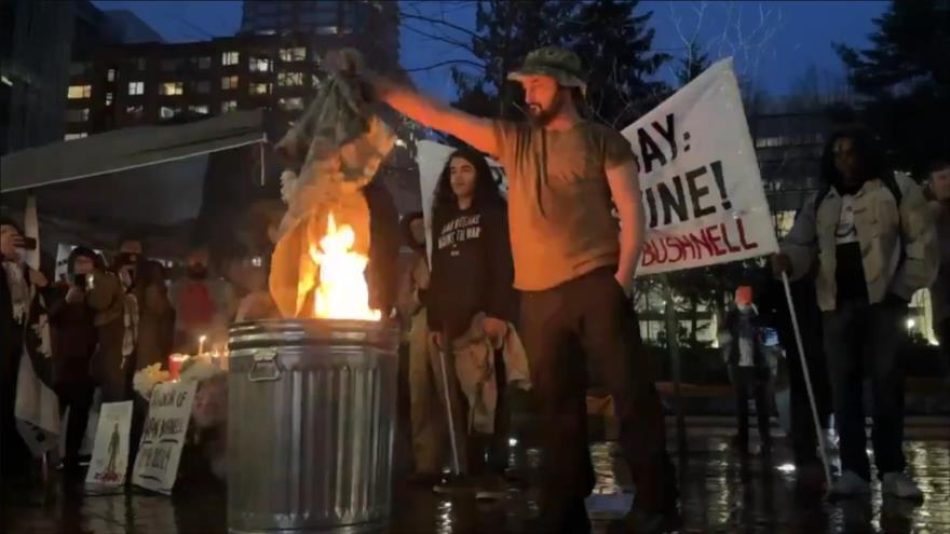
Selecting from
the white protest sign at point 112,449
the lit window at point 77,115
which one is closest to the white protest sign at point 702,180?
the white protest sign at point 112,449

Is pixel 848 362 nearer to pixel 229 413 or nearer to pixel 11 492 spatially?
pixel 229 413

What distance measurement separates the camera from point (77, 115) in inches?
699

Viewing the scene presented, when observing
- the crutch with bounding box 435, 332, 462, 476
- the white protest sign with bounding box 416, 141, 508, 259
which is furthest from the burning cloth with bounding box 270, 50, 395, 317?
the white protest sign with bounding box 416, 141, 508, 259

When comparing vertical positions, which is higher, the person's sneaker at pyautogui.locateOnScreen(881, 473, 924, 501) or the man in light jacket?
the man in light jacket

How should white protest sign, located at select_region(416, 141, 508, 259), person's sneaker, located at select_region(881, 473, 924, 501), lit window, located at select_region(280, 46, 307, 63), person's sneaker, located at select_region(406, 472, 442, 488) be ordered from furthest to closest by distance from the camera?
lit window, located at select_region(280, 46, 307, 63), white protest sign, located at select_region(416, 141, 508, 259), person's sneaker, located at select_region(406, 472, 442, 488), person's sneaker, located at select_region(881, 473, 924, 501)

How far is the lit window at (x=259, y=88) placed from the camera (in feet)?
58.0

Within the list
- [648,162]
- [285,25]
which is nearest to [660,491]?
[648,162]

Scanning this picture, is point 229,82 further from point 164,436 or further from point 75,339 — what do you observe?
point 164,436

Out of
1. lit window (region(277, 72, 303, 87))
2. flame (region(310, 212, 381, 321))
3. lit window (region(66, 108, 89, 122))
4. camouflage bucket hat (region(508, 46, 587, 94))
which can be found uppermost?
lit window (region(277, 72, 303, 87))

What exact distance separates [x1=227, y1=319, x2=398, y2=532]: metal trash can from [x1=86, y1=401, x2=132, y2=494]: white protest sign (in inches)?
130

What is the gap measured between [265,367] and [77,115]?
14978 mm

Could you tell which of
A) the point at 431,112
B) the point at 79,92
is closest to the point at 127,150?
the point at 431,112

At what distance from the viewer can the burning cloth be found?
14.8ft

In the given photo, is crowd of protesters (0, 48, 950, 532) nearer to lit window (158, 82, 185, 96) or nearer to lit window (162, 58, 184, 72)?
lit window (158, 82, 185, 96)
